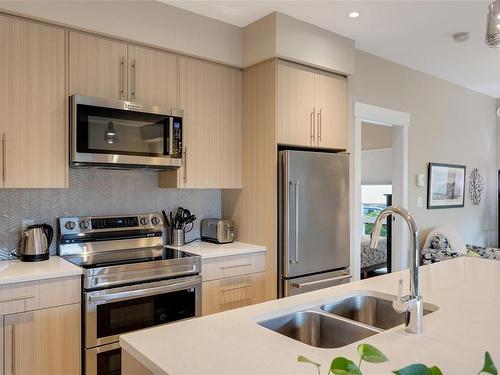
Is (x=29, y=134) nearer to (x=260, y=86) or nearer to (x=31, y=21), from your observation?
(x=31, y=21)

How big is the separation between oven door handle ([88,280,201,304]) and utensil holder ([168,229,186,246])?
499 millimetres

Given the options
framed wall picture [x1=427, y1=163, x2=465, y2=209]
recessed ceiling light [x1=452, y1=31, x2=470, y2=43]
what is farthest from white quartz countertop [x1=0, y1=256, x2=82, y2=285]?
framed wall picture [x1=427, y1=163, x2=465, y2=209]

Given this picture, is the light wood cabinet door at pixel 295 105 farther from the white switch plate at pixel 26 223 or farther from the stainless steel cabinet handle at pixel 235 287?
the white switch plate at pixel 26 223

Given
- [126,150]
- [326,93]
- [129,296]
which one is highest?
[326,93]

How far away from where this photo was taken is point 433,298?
5.66ft

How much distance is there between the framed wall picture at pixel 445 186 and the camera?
14.8 feet

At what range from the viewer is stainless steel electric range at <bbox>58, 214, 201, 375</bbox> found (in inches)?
86.6

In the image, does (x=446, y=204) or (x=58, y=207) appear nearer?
(x=58, y=207)

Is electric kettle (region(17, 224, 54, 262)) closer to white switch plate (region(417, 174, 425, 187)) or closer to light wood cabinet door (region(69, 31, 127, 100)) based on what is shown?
light wood cabinet door (region(69, 31, 127, 100))

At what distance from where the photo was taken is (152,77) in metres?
2.73

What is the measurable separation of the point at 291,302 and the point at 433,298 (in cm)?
64

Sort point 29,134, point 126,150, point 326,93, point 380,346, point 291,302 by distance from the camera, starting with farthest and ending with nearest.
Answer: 1. point 326,93
2. point 126,150
3. point 29,134
4. point 291,302
5. point 380,346

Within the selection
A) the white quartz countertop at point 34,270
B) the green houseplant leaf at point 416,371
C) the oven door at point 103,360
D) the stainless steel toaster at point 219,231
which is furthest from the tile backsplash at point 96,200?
the green houseplant leaf at point 416,371

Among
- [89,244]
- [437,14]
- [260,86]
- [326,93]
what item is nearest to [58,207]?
[89,244]
